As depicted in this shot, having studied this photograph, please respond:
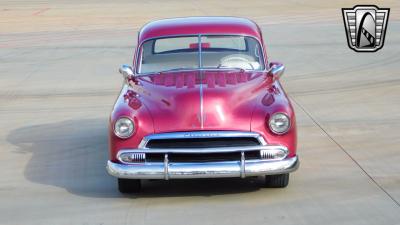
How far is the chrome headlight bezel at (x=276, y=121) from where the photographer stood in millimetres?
7234

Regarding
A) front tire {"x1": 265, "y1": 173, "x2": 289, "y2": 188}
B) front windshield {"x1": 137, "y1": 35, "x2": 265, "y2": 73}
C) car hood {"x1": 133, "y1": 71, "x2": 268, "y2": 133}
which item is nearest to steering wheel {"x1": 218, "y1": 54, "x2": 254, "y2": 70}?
front windshield {"x1": 137, "y1": 35, "x2": 265, "y2": 73}

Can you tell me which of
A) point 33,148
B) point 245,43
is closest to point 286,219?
point 245,43

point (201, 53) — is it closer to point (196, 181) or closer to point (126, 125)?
point (196, 181)

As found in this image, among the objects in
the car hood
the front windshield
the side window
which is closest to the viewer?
the car hood

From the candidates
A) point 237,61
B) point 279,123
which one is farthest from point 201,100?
point 237,61

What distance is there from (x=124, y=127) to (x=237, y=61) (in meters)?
1.78

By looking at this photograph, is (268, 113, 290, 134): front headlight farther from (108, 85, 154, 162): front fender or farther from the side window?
the side window

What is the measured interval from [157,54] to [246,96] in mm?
1545

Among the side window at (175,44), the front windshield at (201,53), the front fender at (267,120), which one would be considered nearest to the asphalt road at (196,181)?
the front fender at (267,120)

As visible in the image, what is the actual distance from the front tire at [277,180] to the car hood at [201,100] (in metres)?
0.65

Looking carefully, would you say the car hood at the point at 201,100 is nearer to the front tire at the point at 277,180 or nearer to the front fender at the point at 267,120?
the front fender at the point at 267,120

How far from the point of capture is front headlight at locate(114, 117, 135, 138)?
7250 mm

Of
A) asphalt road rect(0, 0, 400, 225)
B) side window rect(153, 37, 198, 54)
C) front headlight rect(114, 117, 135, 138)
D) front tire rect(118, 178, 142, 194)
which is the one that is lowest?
asphalt road rect(0, 0, 400, 225)

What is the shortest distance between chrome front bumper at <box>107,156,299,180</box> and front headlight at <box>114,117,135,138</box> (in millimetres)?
309
